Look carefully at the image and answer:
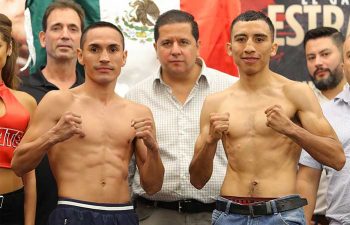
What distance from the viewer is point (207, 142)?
4066 millimetres

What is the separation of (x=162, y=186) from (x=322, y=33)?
1.72 metres

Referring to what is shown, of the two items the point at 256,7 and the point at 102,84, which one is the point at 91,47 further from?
the point at 256,7

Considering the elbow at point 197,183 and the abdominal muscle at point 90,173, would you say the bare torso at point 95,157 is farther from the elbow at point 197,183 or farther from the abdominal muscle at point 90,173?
the elbow at point 197,183

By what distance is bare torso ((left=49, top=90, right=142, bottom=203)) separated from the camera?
410 centimetres

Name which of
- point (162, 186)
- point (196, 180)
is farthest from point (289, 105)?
point (162, 186)

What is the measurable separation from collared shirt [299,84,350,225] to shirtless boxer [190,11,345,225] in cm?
45

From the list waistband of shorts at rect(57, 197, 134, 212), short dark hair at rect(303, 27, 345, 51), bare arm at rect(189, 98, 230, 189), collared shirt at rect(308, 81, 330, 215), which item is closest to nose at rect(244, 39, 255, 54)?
bare arm at rect(189, 98, 230, 189)

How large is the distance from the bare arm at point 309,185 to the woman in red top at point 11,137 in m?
1.48

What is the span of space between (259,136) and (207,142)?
0.26 metres

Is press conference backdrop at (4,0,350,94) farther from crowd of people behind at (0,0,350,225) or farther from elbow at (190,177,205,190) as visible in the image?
elbow at (190,177,205,190)

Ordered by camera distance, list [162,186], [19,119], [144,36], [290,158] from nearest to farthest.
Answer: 1. [290,158]
2. [19,119]
3. [162,186]
4. [144,36]

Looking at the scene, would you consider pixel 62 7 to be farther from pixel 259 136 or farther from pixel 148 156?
pixel 259 136

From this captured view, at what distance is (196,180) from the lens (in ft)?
14.0

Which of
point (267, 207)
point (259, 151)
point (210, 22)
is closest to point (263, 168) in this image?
point (259, 151)
